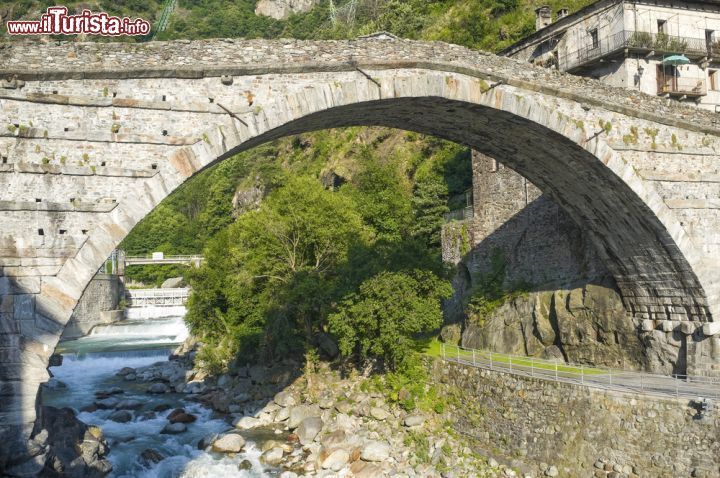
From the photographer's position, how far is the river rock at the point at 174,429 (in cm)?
1955

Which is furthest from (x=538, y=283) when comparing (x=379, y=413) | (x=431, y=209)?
(x=431, y=209)

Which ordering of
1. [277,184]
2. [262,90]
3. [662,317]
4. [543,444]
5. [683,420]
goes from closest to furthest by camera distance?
[262,90] < [683,420] < [543,444] < [662,317] < [277,184]

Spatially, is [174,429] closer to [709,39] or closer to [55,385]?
[55,385]

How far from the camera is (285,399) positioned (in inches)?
858

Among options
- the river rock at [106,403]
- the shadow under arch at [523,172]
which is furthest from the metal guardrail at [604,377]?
the river rock at [106,403]

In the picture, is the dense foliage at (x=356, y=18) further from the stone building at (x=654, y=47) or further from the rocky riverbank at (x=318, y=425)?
the rocky riverbank at (x=318, y=425)

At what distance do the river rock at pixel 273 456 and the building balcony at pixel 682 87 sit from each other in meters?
17.6

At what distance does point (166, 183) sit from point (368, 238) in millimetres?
16571

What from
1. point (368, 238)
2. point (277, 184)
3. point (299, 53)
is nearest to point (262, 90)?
point (299, 53)

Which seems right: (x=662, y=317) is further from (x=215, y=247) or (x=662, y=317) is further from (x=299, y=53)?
(x=215, y=247)

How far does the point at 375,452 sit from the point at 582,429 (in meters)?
5.43

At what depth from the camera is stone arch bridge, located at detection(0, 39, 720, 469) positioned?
970 cm

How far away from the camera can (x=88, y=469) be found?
14102 mm

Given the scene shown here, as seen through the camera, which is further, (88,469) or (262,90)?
(88,469)
